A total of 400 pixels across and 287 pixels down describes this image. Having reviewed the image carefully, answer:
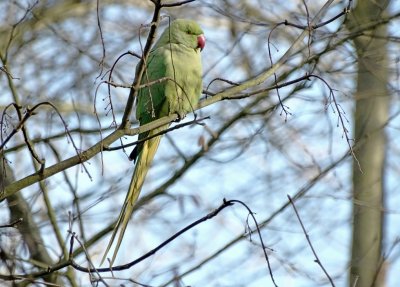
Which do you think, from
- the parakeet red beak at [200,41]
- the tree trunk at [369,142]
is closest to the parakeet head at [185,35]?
the parakeet red beak at [200,41]

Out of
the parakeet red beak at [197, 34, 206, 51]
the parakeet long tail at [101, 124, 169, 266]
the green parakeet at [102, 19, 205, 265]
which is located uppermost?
the parakeet red beak at [197, 34, 206, 51]

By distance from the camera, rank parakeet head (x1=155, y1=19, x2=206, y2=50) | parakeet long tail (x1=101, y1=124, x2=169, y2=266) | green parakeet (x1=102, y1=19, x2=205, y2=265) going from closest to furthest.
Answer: parakeet long tail (x1=101, y1=124, x2=169, y2=266)
green parakeet (x1=102, y1=19, x2=205, y2=265)
parakeet head (x1=155, y1=19, x2=206, y2=50)

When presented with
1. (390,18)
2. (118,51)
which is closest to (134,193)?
(390,18)

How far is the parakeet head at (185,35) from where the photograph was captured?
4332 millimetres

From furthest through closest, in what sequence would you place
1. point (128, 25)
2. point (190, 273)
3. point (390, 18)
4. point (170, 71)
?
point (128, 25), point (390, 18), point (190, 273), point (170, 71)

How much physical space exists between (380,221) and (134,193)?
7.86 ft

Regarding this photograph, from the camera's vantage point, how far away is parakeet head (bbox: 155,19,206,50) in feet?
14.2

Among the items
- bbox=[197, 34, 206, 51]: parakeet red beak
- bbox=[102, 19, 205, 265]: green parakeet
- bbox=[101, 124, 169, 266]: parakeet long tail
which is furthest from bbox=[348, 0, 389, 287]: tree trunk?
bbox=[101, 124, 169, 266]: parakeet long tail

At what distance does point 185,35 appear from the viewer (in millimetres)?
4379

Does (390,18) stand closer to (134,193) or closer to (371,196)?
(371,196)

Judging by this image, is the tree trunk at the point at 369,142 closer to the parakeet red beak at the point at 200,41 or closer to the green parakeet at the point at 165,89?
the parakeet red beak at the point at 200,41

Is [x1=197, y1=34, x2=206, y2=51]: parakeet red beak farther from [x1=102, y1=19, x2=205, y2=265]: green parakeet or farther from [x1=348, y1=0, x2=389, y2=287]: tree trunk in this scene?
[x1=348, y1=0, x2=389, y2=287]: tree trunk

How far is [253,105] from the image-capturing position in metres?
5.06

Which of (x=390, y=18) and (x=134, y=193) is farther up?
(x=390, y=18)
